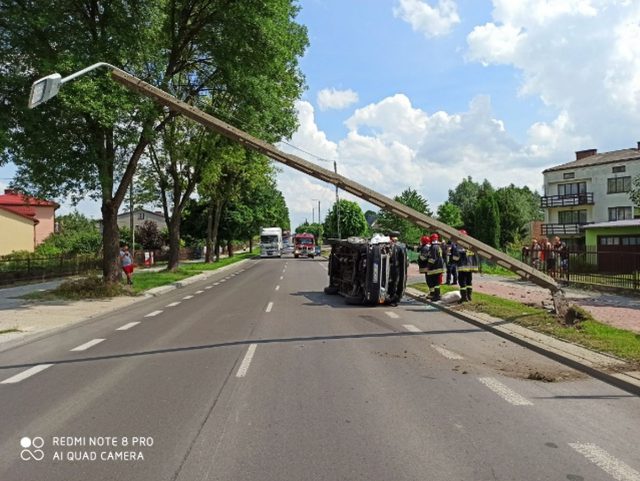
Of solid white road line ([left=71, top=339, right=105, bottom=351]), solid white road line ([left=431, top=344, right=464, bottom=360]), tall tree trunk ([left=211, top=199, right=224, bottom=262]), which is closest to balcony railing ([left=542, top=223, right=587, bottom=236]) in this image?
tall tree trunk ([left=211, top=199, right=224, bottom=262])

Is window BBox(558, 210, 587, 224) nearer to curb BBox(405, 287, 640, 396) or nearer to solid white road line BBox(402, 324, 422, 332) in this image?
curb BBox(405, 287, 640, 396)

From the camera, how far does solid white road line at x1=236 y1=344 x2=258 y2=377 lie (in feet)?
24.6

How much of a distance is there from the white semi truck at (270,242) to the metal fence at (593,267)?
139 ft

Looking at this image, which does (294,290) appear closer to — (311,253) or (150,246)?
(150,246)

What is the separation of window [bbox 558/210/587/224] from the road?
5383 centimetres

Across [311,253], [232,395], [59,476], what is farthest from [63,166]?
[311,253]

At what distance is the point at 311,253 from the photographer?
65875 mm

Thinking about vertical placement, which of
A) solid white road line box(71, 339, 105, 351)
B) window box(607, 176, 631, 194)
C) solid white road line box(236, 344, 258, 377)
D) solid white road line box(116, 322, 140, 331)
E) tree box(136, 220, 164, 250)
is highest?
window box(607, 176, 631, 194)

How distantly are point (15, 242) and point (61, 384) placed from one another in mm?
51123

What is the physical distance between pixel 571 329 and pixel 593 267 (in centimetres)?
1225

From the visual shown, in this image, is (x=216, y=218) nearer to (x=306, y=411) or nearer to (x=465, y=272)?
(x=465, y=272)

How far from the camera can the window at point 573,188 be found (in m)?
57.9

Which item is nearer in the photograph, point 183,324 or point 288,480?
point 288,480

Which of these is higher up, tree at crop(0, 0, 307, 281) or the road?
tree at crop(0, 0, 307, 281)
